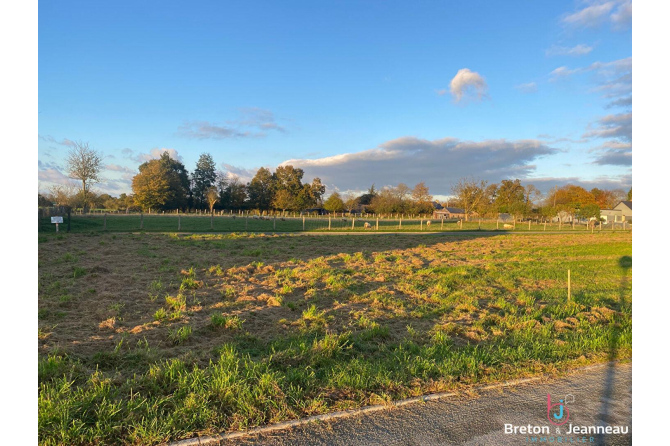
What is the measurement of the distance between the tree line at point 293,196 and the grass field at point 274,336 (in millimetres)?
51971

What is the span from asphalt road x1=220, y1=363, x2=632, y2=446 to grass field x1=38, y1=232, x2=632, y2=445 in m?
0.26

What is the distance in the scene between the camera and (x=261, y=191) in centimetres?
7500

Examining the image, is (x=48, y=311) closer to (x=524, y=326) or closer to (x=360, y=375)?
(x=360, y=375)

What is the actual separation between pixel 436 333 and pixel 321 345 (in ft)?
6.42

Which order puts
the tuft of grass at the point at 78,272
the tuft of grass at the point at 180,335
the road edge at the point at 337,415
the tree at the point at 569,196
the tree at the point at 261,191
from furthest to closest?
the tree at the point at 569,196 → the tree at the point at 261,191 → the tuft of grass at the point at 78,272 → the tuft of grass at the point at 180,335 → the road edge at the point at 337,415

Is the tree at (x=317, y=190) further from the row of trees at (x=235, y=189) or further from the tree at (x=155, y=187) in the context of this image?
the tree at (x=155, y=187)

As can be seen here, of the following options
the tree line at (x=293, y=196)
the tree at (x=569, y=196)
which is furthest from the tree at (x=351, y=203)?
the tree at (x=569, y=196)

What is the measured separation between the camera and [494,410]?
3467 mm

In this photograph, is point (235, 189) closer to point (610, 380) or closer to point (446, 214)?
point (446, 214)

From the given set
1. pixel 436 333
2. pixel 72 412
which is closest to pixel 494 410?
pixel 436 333

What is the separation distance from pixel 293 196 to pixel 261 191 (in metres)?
7.29

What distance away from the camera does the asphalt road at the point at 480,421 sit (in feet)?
9.81

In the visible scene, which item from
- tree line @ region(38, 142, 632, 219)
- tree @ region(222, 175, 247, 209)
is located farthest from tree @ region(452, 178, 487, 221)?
tree @ region(222, 175, 247, 209)

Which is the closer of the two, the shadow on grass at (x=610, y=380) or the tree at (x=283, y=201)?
the shadow on grass at (x=610, y=380)
